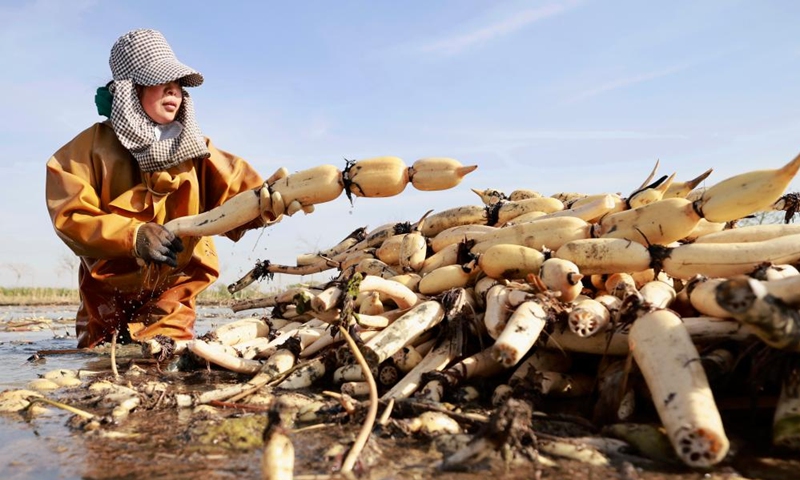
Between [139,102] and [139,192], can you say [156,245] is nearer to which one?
[139,192]

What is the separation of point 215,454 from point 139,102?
3.40m

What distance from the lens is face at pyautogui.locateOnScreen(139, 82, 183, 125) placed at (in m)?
4.78

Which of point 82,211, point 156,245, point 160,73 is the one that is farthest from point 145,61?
point 156,245

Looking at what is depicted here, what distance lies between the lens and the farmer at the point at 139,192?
173 inches

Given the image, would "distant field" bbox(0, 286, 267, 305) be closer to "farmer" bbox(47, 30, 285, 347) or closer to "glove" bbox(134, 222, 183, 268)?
"farmer" bbox(47, 30, 285, 347)

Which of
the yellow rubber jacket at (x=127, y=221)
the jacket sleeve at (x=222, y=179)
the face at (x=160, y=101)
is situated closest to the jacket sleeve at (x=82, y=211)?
the yellow rubber jacket at (x=127, y=221)

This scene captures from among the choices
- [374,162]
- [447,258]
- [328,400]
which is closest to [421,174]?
[374,162]

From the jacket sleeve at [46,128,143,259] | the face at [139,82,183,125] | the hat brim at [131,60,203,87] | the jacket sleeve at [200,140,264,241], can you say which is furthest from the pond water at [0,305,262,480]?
the hat brim at [131,60,203,87]

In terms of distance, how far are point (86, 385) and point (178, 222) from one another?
4.13 feet

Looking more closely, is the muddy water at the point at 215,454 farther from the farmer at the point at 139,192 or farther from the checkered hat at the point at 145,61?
the checkered hat at the point at 145,61

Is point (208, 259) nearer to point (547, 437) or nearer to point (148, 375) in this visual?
point (148, 375)

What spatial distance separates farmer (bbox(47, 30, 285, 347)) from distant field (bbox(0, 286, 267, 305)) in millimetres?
8446

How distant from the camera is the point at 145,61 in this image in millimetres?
4730

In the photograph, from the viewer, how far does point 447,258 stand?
13.1 feet
